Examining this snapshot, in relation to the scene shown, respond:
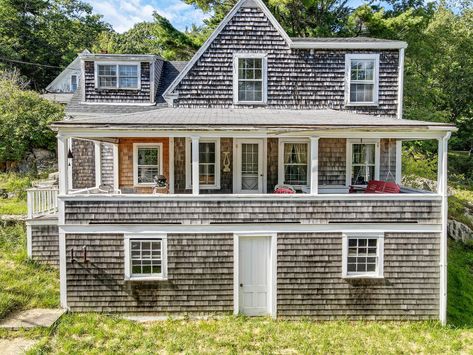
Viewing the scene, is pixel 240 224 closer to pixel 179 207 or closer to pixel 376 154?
pixel 179 207

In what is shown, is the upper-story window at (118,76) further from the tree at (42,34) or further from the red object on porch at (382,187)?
the tree at (42,34)

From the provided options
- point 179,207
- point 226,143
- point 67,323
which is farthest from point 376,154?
point 67,323

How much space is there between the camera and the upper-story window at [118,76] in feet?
42.9

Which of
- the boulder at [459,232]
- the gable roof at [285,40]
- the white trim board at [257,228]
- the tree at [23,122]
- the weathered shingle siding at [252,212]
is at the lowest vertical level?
the boulder at [459,232]

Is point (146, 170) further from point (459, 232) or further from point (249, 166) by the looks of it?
point (459, 232)

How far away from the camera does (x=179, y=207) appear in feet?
27.3

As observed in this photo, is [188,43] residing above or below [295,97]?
above

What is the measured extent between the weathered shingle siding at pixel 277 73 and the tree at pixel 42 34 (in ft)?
113

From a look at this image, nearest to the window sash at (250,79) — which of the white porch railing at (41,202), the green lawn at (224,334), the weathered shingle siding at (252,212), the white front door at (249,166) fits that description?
the white front door at (249,166)

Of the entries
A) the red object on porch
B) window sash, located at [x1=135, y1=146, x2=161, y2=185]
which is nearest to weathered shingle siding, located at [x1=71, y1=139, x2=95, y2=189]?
window sash, located at [x1=135, y1=146, x2=161, y2=185]

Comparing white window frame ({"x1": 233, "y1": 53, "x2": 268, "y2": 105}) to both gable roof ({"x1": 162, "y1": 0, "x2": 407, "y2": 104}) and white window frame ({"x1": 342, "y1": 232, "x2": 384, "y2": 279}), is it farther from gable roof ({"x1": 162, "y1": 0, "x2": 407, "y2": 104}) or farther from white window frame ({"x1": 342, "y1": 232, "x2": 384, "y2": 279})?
white window frame ({"x1": 342, "y1": 232, "x2": 384, "y2": 279})

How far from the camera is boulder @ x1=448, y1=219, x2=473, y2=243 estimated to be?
1402cm

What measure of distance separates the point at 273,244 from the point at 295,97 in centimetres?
567

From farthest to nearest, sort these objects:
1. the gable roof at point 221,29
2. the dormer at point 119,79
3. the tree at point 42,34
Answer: the tree at point 42,34 → the dormer at point 119,79 → the gable roof at point 221,29
